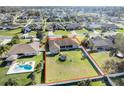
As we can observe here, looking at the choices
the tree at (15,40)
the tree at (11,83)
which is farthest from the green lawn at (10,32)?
the tree at (11,83)

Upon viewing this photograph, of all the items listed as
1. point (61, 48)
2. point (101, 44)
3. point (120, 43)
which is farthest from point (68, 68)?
point (120, 43)

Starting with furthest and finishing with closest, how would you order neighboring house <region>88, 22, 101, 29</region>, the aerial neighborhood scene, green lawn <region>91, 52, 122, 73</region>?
neighboring house <region>88, 22, 101, 29</region>
green lawn <region>91, 52, 122, 73</region>
the aerial neighborhood scene

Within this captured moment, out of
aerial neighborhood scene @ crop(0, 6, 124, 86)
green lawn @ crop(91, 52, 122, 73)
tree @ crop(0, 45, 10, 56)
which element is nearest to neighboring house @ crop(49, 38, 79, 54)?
aerial neighborhood scene @ crop(0, 6, 124, 86)

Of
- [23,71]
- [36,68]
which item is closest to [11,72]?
[23,71]

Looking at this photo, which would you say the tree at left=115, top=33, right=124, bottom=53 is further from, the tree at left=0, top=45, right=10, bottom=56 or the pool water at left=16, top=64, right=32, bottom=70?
the tree at left=0, top=45, right=10, bottom=56

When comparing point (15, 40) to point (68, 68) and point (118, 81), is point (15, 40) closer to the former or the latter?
point (68, 68)

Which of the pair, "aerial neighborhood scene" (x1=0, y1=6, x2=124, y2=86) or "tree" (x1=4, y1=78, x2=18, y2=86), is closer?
"tree" (x1=4, y1=78, x2=18, y2=86)
